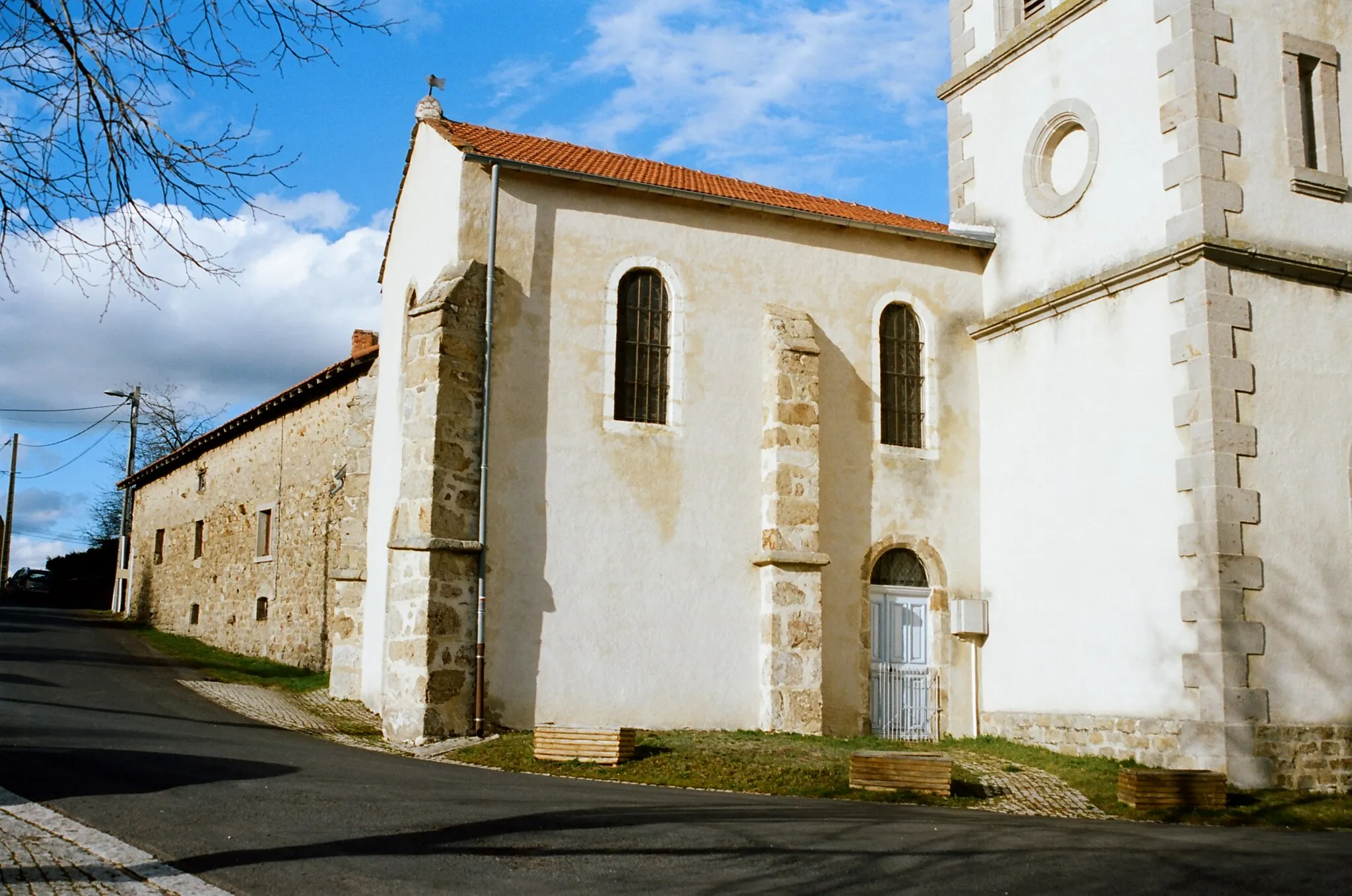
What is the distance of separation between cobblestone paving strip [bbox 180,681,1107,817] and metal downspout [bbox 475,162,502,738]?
1.98 ft

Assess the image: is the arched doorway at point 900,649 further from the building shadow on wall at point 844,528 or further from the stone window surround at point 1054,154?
the stone window surround at point 1054,154

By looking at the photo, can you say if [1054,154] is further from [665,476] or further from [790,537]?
[665,476]

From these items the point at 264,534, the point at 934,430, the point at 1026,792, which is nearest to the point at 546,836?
the point at 1026,792

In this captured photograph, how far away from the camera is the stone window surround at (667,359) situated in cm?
1528

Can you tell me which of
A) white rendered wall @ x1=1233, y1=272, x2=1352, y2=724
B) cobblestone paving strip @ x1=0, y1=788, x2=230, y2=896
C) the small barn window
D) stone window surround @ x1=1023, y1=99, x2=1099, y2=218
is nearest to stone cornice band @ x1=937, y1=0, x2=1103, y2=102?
stone window surround @ x1=1023, y1=99, x2=1099, y2=218

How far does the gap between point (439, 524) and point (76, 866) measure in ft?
24.6

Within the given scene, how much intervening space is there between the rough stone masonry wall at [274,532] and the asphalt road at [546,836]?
334 inches

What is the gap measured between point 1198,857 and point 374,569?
12745 millimetres

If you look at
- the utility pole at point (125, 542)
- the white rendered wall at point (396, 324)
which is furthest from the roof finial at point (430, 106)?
the utility pole at point (125, 542)

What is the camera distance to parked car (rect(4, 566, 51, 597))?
46.5 m

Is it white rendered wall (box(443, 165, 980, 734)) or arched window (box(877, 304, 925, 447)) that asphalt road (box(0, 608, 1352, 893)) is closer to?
white rendered wall (box(443, 165, 980, 734))

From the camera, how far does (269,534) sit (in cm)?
2450

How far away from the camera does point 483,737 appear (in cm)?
1363

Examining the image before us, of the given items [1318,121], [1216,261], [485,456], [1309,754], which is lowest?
[1309,754]
